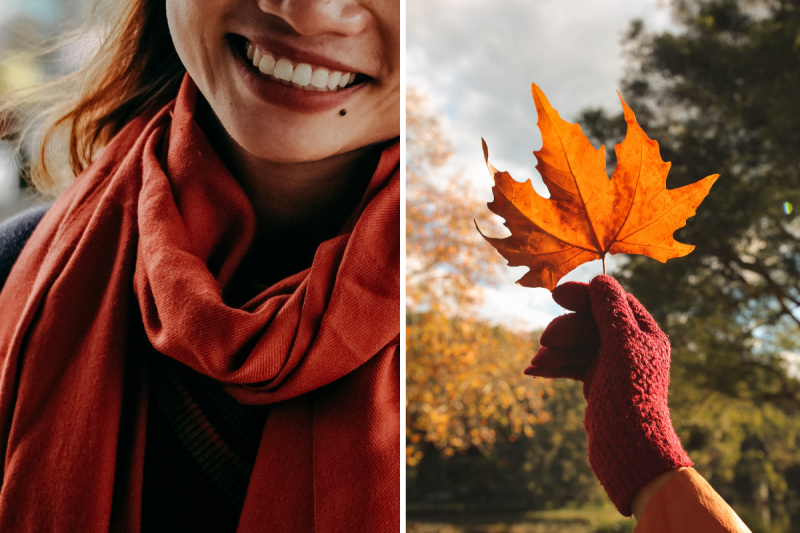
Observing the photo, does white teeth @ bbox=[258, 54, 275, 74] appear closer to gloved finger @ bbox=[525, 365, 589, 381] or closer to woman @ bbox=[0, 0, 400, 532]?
woman @ bbox=[0, 0, 400, 532]

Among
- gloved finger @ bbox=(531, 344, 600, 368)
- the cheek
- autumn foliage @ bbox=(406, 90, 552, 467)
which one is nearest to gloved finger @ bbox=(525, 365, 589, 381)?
gloved finger @ bbox=(531, 344, 600, 368)

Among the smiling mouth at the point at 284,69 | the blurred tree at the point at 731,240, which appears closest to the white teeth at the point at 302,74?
the smiling mouth at the point at 284,69

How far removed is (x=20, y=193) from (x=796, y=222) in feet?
12.6

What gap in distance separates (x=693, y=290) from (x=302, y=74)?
134 inches

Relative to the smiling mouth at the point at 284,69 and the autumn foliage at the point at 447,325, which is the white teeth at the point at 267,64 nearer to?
the smiling mouth at the point at 284,69

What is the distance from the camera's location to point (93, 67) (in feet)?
2.31

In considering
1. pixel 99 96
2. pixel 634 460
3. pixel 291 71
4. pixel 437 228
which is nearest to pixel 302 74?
pixel 291 71

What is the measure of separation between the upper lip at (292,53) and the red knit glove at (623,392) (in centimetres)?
42

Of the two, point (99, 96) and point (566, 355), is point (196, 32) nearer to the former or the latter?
point (99, 96)

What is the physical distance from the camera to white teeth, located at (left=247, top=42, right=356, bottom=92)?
0.64 metres

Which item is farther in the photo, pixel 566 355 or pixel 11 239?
pixel 11 239

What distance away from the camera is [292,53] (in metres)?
0.65

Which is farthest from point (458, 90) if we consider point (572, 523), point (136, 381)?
point (136, 381)

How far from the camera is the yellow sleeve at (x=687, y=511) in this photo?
0.38 meters
